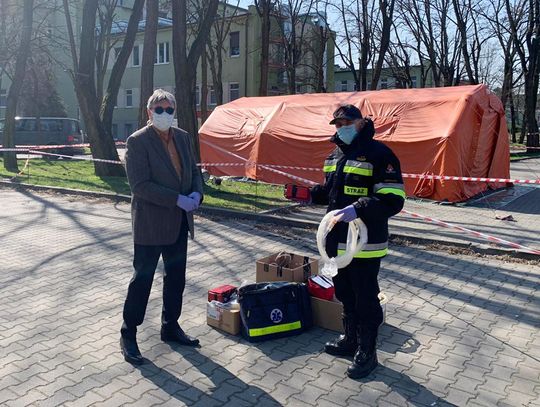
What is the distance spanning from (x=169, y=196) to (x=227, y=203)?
7760mm

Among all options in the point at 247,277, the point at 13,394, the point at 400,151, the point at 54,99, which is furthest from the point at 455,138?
the point at 54,99

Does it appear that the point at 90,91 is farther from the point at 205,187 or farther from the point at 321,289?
the point at 321,289

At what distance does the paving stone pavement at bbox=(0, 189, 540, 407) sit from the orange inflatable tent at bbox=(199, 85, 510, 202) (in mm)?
5192

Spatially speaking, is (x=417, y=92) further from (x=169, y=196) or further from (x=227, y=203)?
(x=169, y=196)

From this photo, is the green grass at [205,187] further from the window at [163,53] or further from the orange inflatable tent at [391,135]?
the window at [163,53]

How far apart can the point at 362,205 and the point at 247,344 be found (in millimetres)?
1688

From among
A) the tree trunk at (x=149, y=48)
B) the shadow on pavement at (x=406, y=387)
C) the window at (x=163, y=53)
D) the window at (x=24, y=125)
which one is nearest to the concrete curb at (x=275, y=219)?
the tree trunk at (x=149, y=48)

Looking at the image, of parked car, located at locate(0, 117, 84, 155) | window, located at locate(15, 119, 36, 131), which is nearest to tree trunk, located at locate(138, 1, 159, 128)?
parked car, located at locate(0, 117, 84, 155)

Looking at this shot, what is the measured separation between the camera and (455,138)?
13.1 meters

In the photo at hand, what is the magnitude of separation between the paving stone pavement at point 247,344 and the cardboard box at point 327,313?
0.08m

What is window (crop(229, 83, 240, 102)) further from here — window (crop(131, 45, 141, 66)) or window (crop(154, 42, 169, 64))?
window (crop(131, 45, 141, 66))

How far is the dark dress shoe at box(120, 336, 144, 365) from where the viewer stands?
4270mm

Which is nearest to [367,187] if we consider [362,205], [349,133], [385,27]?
[362,205]

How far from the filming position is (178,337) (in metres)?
4.66
